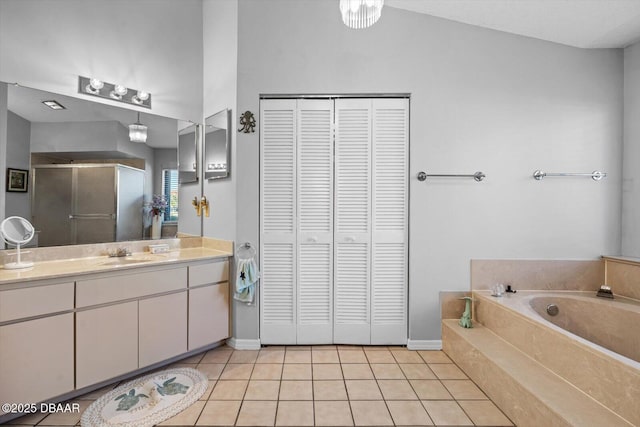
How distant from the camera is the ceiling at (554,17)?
2.05 m

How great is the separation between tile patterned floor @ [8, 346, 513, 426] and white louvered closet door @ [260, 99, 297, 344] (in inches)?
9.9

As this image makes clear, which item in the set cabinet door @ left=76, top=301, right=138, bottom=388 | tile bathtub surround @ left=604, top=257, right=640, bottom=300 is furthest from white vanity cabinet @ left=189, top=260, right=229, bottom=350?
tile bathtub surround @ left=604, top=257, right=640, bottom=300

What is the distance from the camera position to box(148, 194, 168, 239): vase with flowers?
2522mm

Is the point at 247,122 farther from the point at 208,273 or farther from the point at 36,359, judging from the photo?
the point at 36,359

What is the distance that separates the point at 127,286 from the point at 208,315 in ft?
2.16

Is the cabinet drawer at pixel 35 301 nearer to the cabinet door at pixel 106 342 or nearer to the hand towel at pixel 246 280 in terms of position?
the cabinet door at pixel 106 342

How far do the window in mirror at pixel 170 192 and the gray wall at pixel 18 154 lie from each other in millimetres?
868

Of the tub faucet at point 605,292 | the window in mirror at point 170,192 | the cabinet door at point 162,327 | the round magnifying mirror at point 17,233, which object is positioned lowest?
the cabinet door at point 162,327

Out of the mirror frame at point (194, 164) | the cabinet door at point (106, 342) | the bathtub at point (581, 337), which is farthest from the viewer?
the mirror frame at point (194, 164)

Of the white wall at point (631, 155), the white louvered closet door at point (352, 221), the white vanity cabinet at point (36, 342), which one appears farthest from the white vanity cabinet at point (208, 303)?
the white wall at point (631, 155)

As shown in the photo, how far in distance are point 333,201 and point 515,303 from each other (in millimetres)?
1599

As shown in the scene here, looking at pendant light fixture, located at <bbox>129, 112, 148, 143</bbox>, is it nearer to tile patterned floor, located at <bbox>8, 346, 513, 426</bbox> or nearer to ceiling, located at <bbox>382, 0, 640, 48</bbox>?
tile patterned floor, located at <bbox>8, 346, 513, 426</bbox>

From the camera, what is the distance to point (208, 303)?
231 cm

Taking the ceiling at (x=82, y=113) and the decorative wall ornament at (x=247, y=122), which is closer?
the ceiling at (x=82, y=113)
